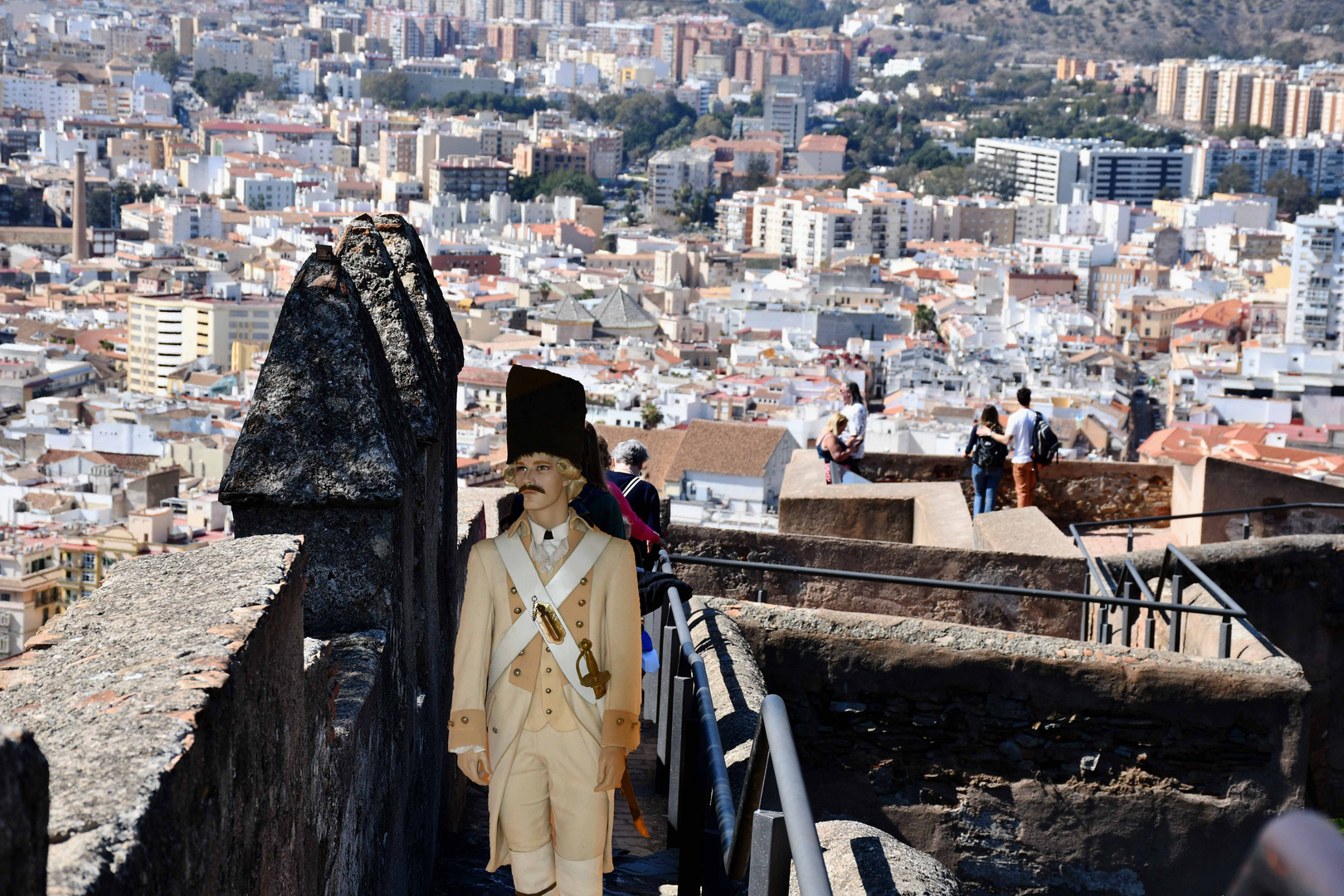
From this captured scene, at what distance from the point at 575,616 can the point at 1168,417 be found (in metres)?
43.2

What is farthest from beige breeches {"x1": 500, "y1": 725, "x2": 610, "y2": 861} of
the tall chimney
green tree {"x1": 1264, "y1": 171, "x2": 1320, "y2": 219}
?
green tree {"x1": 1264, "y1": 171, "x2": 1320, "y2": 219}

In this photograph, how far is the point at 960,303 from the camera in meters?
64.4

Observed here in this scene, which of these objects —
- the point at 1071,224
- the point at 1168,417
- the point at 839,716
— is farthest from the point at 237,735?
the point at 1071,224

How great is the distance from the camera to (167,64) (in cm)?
11338

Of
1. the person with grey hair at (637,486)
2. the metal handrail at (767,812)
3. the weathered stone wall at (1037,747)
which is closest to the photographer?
the metal handrail at (767,812)

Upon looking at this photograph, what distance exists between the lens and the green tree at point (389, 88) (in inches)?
4434

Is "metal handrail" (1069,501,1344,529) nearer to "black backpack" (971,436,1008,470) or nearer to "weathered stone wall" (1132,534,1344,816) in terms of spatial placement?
"weathered stone wall" (1132,534,1344,816)

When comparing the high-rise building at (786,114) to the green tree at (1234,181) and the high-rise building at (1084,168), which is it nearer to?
the high-rise building at (1084,168)

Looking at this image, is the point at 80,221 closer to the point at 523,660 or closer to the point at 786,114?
the point at 786,114

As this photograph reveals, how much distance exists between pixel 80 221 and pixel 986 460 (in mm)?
74455

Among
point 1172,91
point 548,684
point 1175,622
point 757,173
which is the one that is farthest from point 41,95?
point 548,684

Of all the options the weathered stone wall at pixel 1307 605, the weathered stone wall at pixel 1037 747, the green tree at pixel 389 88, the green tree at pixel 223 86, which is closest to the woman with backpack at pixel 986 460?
the weathered stone wall at pixel 1307 605

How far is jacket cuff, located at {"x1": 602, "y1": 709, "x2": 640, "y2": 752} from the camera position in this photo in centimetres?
192

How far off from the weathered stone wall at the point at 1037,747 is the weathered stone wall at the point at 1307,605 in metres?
1.41
